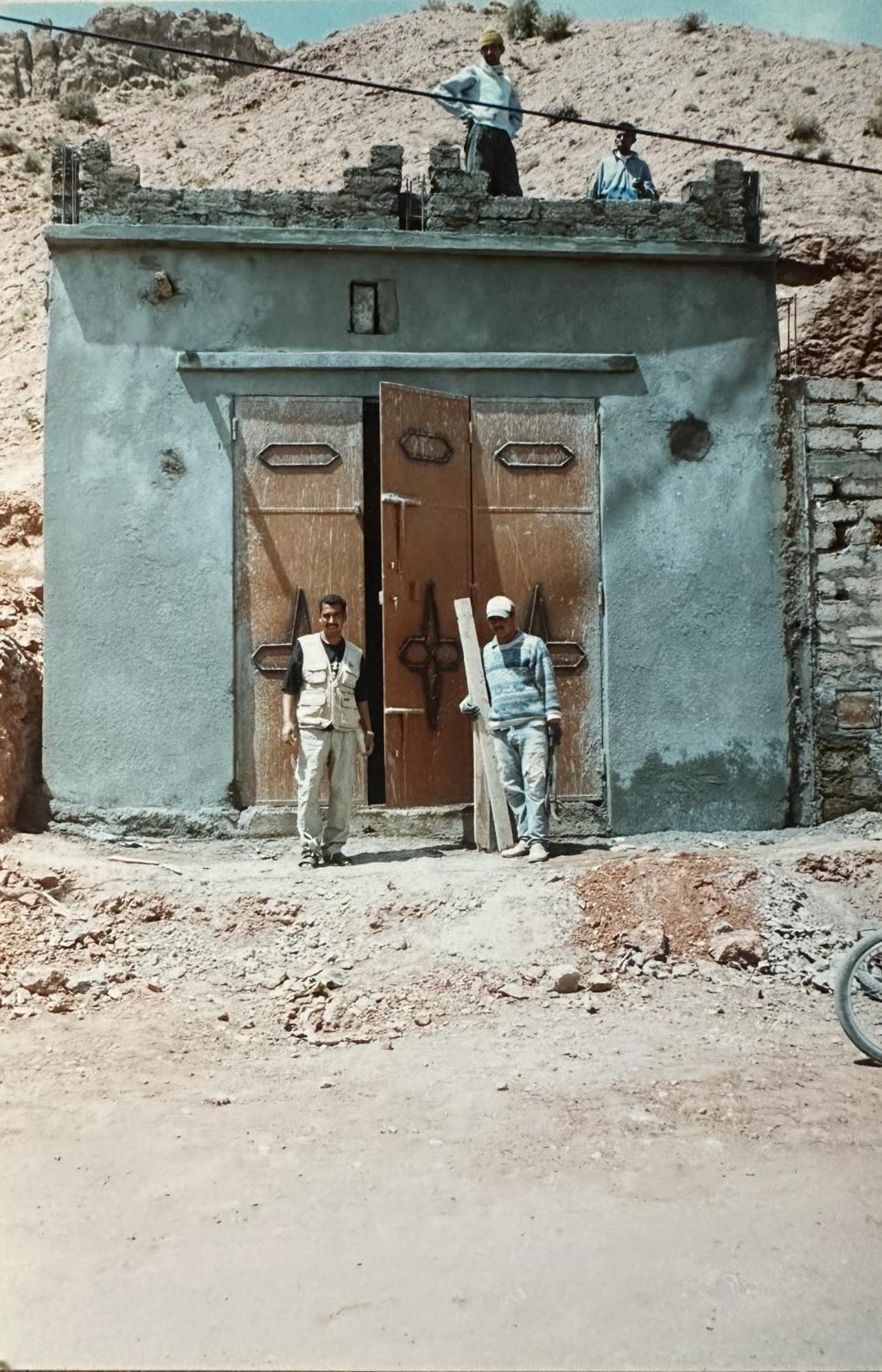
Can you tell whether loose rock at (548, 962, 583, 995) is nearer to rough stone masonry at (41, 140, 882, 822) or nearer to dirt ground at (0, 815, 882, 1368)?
dirt ground at (0, 815, 882, 1368)

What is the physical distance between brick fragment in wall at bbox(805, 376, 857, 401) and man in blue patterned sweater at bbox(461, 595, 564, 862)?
2.95 metres

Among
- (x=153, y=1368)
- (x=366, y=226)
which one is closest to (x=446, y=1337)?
(x=153, y=1368)

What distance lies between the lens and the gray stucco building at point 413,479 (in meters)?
8.91

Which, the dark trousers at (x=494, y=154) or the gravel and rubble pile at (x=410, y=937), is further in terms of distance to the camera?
the dark trousers at (x=494, y=154)

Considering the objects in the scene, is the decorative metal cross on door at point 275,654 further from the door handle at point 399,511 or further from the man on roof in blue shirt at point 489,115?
the man on roof in blue shirt at point 489,115

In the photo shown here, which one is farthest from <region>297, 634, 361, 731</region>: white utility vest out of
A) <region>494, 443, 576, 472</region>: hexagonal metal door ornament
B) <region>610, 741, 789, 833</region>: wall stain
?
<region>610, 741, 789, 833</region>: wall stain

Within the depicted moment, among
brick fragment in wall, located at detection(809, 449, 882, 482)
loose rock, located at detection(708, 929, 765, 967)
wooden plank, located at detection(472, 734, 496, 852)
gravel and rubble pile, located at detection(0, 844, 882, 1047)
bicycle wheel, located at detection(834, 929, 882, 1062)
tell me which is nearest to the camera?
bicycle wheel, located at detection(834, 929, 882, 1062)

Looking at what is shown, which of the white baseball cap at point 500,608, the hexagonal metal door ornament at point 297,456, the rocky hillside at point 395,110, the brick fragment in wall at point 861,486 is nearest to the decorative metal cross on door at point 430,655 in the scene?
the white baseball cap at point 500,608

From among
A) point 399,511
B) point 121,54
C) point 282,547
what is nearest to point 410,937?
point 399,511

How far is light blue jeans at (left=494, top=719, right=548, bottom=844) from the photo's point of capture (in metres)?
8.08

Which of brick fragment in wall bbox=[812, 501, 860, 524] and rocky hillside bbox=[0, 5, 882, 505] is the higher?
rocky hillside bbox=[0, 5, 882, 505]

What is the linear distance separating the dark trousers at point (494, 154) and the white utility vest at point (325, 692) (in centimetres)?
455

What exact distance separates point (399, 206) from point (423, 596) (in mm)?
2873

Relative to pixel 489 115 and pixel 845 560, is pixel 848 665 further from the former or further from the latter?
pixel 489 115
